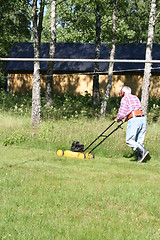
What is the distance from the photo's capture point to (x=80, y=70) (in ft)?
92.6

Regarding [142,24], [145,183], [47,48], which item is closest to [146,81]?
[145,183]

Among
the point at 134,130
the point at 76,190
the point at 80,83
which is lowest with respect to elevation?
the point at 80,83

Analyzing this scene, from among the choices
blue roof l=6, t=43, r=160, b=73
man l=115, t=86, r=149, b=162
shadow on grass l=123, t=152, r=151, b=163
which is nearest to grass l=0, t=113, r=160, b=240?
shadow on grass l=123, t=152, r=151, b=163

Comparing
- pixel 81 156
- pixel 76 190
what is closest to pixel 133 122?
pixel 81 156

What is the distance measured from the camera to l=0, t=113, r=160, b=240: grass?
4.69 metres

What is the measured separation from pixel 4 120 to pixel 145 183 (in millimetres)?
7521

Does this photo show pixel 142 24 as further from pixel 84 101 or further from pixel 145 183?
pixel 145 183

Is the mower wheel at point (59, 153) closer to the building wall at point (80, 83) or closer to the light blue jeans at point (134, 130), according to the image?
the light blue jeans at point (134, 130)

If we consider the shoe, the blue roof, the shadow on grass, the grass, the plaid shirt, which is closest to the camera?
the grass

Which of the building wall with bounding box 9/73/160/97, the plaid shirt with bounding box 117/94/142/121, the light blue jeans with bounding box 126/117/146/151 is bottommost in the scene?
the building wall with bounding box 9/73/160/97

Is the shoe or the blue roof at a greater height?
the blue roof

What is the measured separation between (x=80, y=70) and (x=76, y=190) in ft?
73.3

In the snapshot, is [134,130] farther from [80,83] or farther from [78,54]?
Answer: [78,54]

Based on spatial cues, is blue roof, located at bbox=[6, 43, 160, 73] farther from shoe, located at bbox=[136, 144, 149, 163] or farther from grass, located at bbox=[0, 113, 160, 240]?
shoe, located at bbox=[136, 144, 149, 163]
